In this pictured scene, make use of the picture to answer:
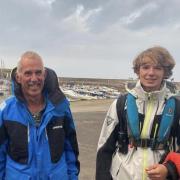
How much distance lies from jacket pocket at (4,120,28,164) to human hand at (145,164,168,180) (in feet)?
3.45

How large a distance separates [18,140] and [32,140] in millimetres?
119

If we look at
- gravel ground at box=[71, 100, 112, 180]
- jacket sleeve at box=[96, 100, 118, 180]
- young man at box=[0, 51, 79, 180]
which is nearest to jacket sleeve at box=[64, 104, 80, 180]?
young man at box=[0, 51, 79, 180]

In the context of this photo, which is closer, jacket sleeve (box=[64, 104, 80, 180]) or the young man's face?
the young man's face

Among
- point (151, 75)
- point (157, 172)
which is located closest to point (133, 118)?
point (151, 75)

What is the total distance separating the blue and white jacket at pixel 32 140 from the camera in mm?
4012

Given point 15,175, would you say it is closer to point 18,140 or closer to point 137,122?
point 18,140

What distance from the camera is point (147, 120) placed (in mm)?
3945

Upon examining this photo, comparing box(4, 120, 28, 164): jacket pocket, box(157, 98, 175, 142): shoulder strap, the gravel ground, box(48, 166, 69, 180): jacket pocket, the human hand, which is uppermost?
box(157, 98, 175, 142): shoulder strap

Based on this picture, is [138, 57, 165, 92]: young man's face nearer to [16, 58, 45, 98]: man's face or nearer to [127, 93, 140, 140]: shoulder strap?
[127, 93, 140, 140]: shoulder strap

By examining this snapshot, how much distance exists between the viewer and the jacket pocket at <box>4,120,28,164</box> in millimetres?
4027

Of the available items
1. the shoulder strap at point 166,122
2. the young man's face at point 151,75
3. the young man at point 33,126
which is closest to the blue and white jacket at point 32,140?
the young man at point 33,126

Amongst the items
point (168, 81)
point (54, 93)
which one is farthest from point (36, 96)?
point (168, 81)

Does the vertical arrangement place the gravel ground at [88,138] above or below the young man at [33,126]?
below

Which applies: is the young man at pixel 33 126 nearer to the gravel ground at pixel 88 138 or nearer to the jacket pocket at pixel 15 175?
the jacket pocket at pixel 15 175
